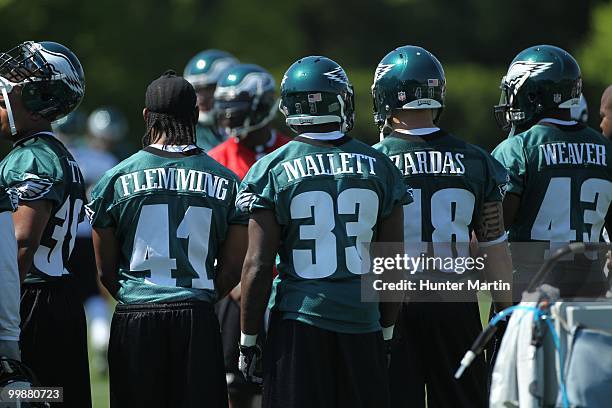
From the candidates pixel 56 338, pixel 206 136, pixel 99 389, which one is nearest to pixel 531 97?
pixel 56 338

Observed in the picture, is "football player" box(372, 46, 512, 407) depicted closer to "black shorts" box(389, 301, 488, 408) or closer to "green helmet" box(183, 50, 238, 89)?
"black shorts" box(389, 301, 488, 408)

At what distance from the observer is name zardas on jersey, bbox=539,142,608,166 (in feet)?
20.8

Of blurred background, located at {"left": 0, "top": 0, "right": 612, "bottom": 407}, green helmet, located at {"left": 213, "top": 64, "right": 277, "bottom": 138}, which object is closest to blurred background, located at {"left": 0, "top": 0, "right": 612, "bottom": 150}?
blurred background, located at {"left": 0, "top": 0, "right": 612, "bottom": 407}

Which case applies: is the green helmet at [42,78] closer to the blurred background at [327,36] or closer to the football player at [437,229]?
the football player at [437,229]

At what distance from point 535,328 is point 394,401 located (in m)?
1.71

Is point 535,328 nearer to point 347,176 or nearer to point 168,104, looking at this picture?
point 347,176

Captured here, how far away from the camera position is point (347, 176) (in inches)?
217

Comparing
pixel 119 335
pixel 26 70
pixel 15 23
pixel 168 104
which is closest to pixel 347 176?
pixel 168 104

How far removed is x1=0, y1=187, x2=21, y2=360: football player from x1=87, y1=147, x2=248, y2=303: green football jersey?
669 mm

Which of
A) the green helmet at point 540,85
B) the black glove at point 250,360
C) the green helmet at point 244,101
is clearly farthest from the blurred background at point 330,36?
the black glove at point 250,360

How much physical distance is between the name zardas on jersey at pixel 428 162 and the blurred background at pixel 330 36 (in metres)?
19.2

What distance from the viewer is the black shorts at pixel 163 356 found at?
5.59 metres

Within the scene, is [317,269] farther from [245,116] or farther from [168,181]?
[245,116]

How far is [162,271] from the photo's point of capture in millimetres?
5605
